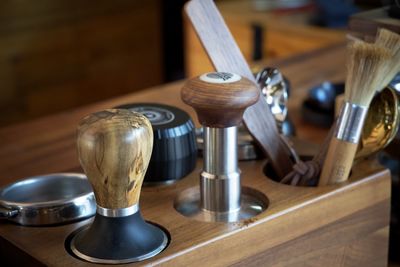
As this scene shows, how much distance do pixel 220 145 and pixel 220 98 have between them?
0.18 ft

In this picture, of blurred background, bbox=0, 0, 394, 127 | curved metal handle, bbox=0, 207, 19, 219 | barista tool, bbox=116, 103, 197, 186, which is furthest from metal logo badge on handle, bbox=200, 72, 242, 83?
blurred background, bbox=0, 0, 394, 127

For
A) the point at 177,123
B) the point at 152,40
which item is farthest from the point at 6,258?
the point at 152,40

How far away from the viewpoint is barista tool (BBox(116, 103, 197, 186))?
78 centimetres

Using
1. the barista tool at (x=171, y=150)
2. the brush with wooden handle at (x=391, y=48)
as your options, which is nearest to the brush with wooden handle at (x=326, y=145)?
the brush with wooden handle at (x=391, y=48)

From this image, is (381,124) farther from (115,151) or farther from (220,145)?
(115,151)

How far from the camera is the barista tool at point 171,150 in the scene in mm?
783

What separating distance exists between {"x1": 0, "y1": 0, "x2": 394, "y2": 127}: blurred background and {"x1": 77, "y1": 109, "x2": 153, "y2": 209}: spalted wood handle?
1679 mm

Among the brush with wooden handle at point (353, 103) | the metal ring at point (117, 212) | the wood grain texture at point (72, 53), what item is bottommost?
the wood grain texture at point (72, 53)

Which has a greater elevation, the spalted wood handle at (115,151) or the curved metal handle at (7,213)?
the spalted wood handle at (115,151)

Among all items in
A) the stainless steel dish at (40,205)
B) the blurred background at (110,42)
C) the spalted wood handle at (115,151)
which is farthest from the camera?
the blurred background at (110,42)

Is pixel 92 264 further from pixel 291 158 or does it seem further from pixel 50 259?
pixel 291 158

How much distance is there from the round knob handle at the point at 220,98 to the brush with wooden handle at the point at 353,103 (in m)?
0.12

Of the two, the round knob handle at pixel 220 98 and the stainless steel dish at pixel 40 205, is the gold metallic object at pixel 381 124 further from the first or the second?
the stainless steel dish at pixel 40 205

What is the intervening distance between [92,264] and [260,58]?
173cm
